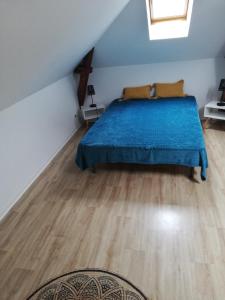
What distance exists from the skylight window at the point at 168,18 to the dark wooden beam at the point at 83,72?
1.04m

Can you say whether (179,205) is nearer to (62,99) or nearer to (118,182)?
(118,182)

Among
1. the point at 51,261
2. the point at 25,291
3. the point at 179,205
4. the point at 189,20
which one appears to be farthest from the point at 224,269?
the point at 189,20

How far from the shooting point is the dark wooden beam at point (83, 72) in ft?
12.2

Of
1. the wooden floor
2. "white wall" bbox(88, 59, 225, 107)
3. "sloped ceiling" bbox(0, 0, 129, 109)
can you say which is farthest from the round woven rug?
"white wall" bbox(88, 59, 225, 107)

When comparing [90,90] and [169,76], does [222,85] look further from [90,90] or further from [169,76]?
[90,90]

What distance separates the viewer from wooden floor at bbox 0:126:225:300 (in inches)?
60.6

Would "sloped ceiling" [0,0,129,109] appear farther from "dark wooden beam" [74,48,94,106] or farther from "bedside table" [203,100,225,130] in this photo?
"bedside table" [203,100,225,130]

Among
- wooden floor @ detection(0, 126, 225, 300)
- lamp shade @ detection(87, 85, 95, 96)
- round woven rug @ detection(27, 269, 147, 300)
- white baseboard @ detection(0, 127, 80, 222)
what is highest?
lamp shade @ detection(87, 85, 95, 96)

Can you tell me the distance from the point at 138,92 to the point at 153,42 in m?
0.88

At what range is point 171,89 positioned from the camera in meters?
3.83

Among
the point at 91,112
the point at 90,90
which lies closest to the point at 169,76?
the point at 90,90

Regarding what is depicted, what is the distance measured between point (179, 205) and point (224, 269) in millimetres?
679

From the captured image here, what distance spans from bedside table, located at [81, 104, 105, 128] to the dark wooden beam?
21 centimetres

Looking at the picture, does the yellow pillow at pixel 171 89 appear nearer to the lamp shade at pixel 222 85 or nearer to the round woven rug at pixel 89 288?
the lamp shade at pixel 222 85
